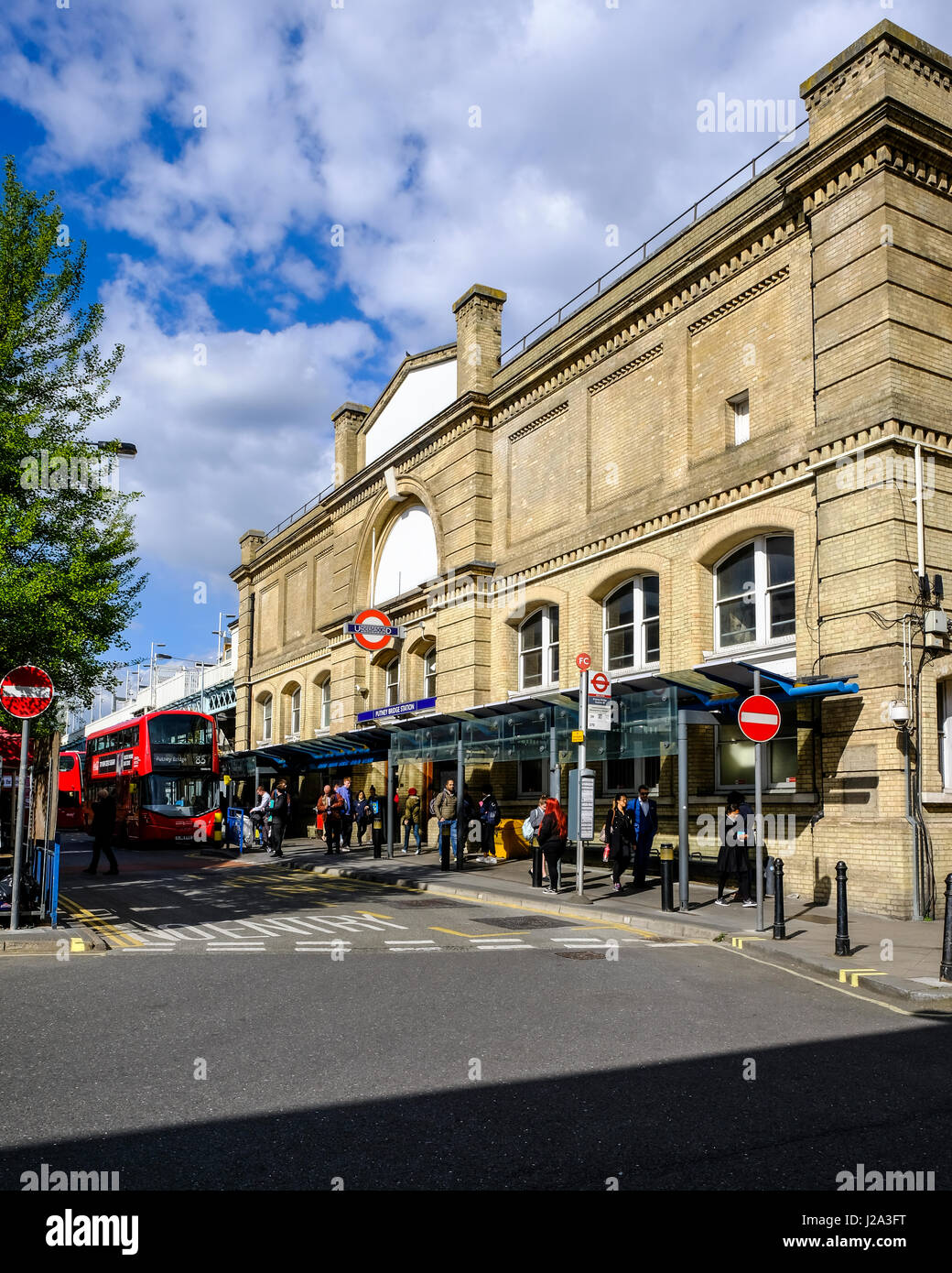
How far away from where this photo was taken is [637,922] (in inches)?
561

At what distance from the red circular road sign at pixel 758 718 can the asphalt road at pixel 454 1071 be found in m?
2.79

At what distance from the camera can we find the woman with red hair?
670 inches

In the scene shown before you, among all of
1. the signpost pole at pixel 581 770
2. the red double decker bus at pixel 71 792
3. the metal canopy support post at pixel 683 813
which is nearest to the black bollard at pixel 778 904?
the metal canopy support post at pixel 683 813

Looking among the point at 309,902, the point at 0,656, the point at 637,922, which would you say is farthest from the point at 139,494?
the point at 637,922

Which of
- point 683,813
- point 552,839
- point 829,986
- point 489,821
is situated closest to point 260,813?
point 489,821

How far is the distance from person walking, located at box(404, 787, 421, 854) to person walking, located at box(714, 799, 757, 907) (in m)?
11.8

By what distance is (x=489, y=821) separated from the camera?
23609 millimetres

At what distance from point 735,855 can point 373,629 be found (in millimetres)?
16623

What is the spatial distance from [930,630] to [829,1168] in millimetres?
11352

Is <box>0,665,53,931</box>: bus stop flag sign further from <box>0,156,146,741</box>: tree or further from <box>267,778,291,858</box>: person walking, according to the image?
<box>267,778,291,858</box>: person walking

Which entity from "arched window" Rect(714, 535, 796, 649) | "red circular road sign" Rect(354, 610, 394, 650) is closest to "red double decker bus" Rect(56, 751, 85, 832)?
"red circular road sign" Rect(354, 610, 394, 650)

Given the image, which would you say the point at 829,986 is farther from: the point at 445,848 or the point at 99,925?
the point at 445,848

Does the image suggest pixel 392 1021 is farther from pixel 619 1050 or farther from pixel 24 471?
pixel 24 471

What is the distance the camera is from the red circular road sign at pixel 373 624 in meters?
30.5
